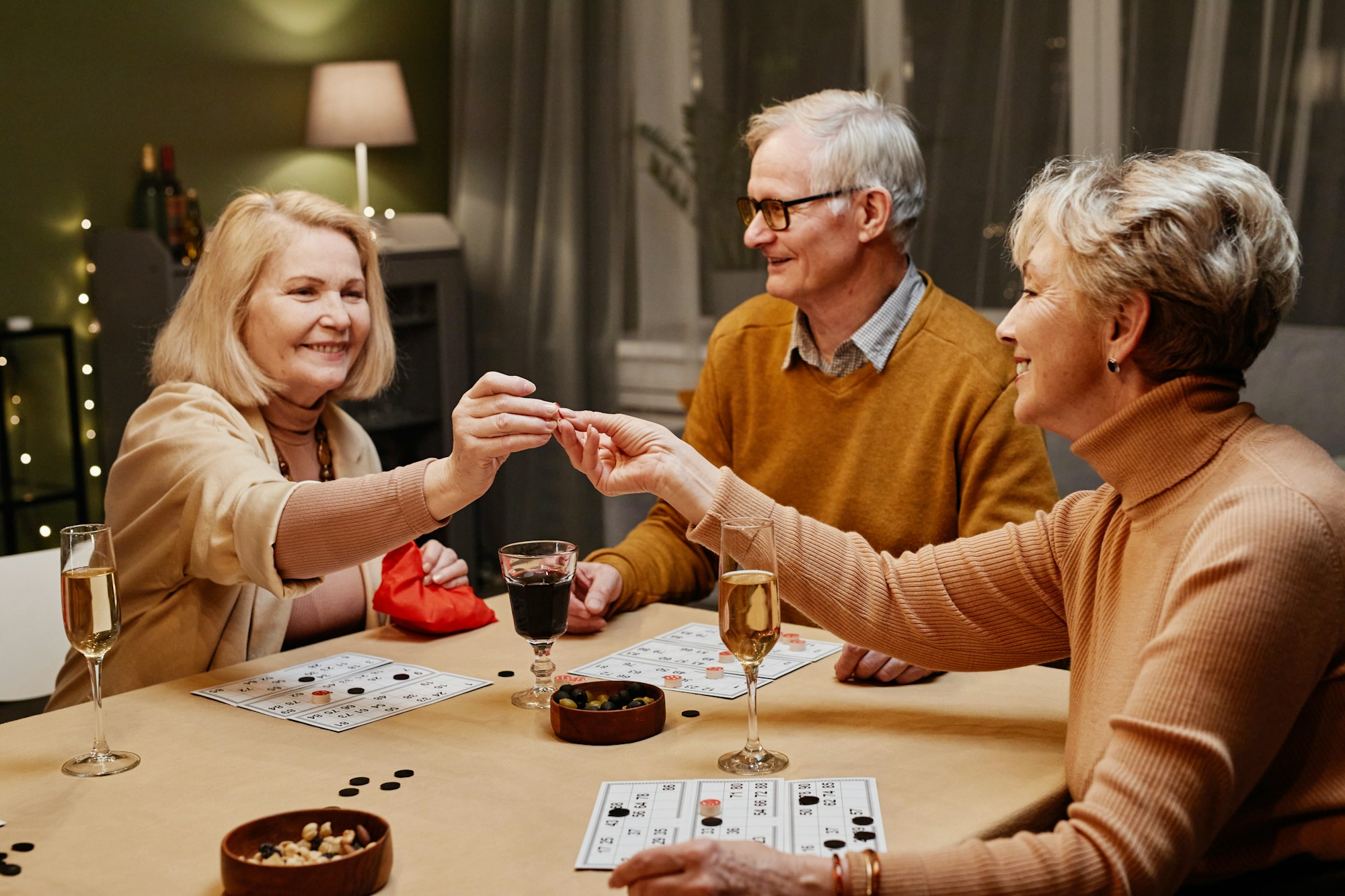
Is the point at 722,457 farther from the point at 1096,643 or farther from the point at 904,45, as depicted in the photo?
the point at 904,45

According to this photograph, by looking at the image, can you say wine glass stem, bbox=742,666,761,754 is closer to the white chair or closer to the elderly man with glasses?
the elderly man with glasses

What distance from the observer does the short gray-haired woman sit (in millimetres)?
1130

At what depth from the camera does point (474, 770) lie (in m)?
1.46

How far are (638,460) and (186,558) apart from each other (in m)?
0.73

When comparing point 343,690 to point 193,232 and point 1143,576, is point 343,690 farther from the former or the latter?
point 193,232

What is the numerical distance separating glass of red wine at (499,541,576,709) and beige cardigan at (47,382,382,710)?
1.26 feet

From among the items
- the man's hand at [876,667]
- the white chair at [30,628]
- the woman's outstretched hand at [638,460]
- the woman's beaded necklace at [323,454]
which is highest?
the woman's outstretched hand at [638,460]

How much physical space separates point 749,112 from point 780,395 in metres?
2.18

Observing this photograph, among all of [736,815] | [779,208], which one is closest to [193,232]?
[779,208]

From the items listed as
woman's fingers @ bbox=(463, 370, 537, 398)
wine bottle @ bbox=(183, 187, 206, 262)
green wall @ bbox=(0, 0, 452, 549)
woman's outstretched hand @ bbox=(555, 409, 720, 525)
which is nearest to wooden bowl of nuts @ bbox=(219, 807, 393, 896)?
woman's outstretched hand @ bbox=(555, 409, 720, 525)

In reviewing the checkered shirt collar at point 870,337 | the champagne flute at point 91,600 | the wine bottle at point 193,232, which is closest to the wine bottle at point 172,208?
the wine bottle at point 193,232

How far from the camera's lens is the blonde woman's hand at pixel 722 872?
1095 millimetres

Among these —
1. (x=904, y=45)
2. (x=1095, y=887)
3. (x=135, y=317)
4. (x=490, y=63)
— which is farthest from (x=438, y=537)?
(x=1095, y=887)

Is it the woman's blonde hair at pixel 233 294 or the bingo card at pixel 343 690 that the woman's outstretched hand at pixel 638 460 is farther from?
the woman's blonde hair at pixel 233 294
